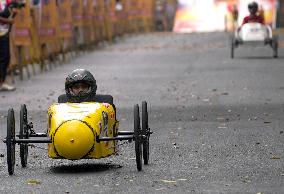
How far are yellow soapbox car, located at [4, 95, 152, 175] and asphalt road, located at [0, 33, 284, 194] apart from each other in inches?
6.5

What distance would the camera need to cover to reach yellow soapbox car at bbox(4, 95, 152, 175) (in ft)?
37.7

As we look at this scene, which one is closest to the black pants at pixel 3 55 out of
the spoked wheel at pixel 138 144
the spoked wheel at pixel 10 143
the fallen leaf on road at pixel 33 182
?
the spoked wheel at pixel 10 143

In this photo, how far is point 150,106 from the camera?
65.3 feet

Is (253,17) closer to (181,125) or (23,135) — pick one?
(181,125)

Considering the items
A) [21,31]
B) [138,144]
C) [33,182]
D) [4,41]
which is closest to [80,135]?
[138,144]

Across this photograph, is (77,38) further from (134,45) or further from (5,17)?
(5,17)

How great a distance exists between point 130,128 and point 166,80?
9888 mm

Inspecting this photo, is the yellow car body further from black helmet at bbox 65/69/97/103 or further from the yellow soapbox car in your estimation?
black helmet at bbox 65/69/97/103

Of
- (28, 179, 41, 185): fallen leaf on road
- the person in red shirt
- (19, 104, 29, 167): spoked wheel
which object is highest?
(19, 104, 29, 167): spoked wheel

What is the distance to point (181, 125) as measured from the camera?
54.5 ft

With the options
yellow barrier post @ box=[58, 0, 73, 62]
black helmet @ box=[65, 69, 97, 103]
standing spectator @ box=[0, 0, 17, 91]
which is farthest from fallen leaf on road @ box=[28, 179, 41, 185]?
yellow barrier post @ box=[58, 0, 73, 62]

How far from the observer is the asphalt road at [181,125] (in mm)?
10883

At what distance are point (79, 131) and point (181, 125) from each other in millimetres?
5203

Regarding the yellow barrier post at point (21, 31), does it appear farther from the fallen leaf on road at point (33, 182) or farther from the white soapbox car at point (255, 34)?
the fallen leaf on road at point (33, 182)
